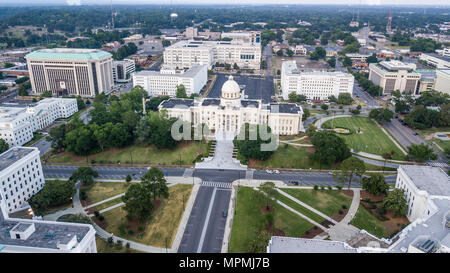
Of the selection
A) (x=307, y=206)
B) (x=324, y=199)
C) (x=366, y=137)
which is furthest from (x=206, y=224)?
(x=366, y=137)

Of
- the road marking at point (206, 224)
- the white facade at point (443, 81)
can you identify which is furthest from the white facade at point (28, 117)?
the white facade at point (443, 81)

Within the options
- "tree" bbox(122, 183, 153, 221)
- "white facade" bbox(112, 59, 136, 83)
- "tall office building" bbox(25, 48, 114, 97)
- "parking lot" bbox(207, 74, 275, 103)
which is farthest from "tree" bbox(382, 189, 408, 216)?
"white facade" bbox(112, 59, 136, 83)

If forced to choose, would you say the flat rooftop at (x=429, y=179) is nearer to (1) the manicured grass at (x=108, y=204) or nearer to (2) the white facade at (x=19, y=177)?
(1) the manicured grass at (x=108, y=204)

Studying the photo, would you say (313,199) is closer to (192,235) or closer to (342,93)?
(192,235)

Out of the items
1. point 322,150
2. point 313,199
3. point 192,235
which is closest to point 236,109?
point 322,150

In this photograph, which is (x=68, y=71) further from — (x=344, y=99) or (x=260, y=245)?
(x=260, y=245)

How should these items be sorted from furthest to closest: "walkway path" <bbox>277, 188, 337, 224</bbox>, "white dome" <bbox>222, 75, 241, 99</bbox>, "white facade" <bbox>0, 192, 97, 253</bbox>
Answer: "white dome" <bbox>222, 75, 241, 99</bbox> → "walkway path" <bbox>277, 188, 337, 224</bbox> → "white facade" <bbox>0, 192, 97, 253</bbox>

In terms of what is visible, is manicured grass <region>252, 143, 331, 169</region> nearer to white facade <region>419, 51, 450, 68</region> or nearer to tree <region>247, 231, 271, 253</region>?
tree <region>247, 231, 271, 253</region>
